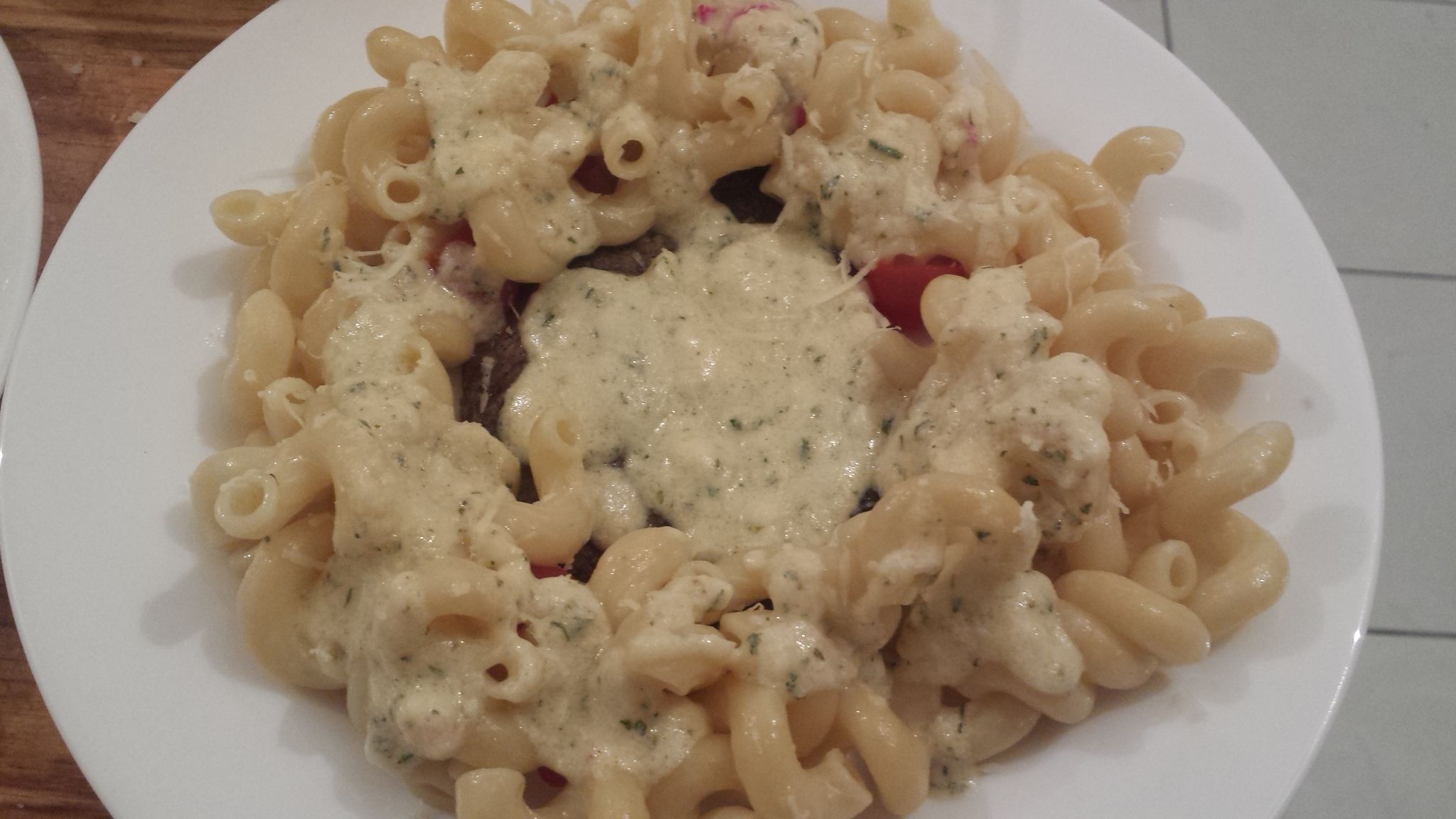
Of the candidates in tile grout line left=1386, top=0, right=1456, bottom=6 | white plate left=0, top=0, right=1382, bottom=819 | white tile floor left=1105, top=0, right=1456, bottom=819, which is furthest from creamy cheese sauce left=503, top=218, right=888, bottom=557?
tile grout line left=1386, top=0, right=1456, bottom=6

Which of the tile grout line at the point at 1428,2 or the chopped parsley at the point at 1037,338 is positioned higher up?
the tile grout line at the point at 1428,2

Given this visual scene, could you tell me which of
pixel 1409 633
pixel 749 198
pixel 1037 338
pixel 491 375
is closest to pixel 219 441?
pixel 491 375

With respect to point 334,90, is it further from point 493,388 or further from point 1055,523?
point 1055,523

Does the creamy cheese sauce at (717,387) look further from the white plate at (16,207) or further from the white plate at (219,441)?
the white plate at (16,207)

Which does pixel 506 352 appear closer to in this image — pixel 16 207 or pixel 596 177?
pixel 596 177

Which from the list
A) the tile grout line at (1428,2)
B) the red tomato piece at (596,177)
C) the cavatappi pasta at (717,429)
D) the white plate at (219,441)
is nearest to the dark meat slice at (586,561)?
the cavatappi pasta at (717,429)

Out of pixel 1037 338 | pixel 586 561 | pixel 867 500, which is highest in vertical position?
pixel 1037 338
